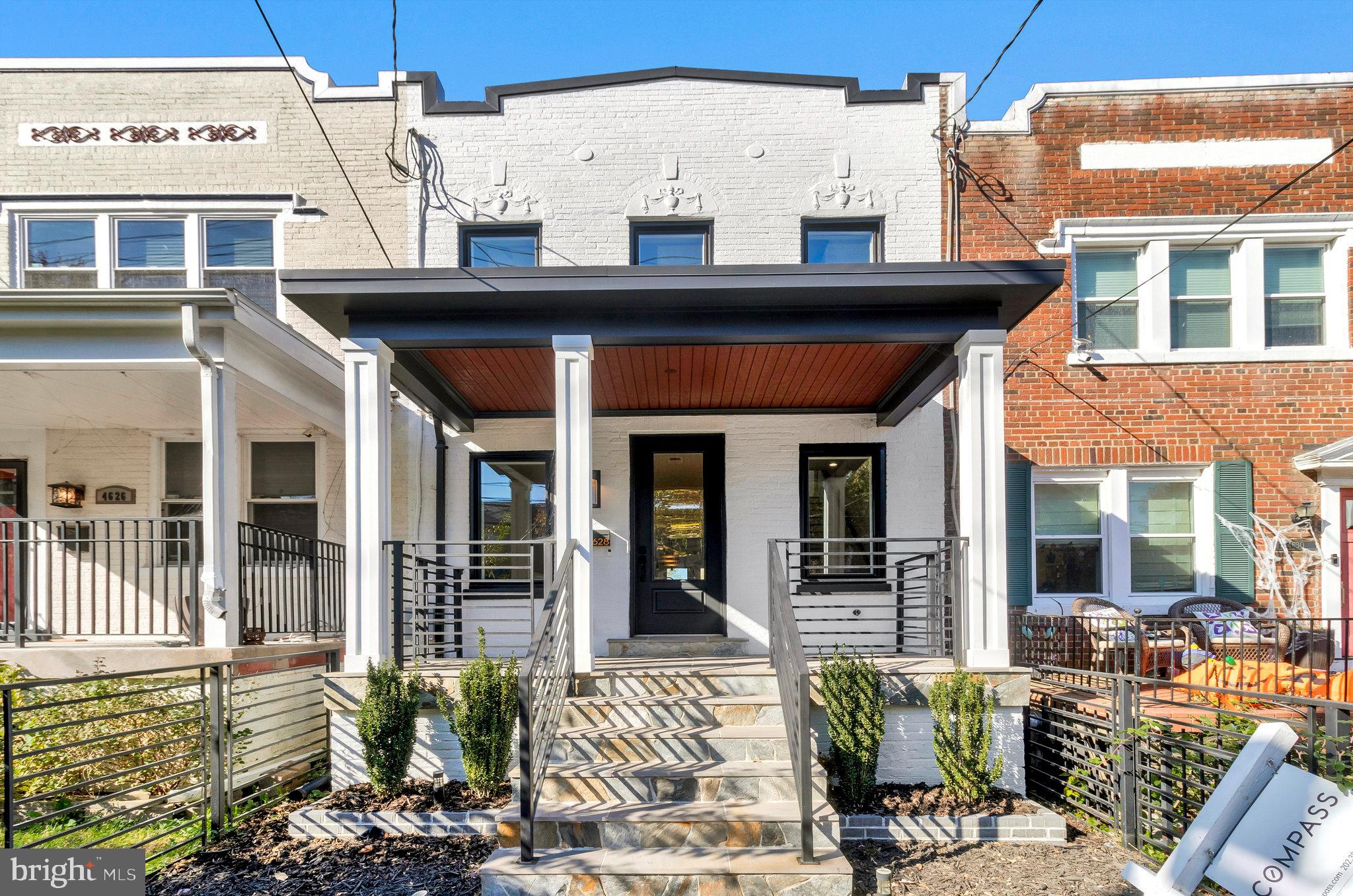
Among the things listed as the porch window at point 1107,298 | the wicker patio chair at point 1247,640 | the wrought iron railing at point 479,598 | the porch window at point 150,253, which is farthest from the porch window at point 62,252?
the wicker patio chair at point 1247,640

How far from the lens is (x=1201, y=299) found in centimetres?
878

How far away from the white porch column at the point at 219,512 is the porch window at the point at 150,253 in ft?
12.1

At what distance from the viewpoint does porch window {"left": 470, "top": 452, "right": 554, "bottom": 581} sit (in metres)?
8.69

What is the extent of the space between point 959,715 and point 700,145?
20.5 feet

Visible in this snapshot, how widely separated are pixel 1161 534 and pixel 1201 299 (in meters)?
2.47

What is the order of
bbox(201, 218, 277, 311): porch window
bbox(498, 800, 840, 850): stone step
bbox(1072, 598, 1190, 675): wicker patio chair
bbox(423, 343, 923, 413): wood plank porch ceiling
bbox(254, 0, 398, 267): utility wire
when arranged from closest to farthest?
bbox(498, 800, 840, 850): stone step
bbox(423, 343, 923, 413): wood plank porch ceiling
bbox(1072, 598, 1190, 675): wicker patio chair
bbox(254, 0, 398, 267): utility wire
bbox(201, 218, 277, 311): porch window

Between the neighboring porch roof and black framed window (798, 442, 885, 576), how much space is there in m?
1.75

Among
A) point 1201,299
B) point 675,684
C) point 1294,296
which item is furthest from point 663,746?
point 1294,296

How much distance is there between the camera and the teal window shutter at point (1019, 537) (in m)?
8.57

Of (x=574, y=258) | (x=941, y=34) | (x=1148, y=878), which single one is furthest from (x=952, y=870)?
(x=941, y=34)

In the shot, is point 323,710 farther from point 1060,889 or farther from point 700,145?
point 700,145

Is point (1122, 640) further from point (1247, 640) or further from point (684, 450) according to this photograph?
point (684, 450)

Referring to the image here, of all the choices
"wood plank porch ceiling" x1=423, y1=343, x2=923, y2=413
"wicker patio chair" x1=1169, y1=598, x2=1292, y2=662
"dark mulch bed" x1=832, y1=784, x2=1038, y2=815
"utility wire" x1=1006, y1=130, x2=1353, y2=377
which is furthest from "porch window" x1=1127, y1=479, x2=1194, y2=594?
"dark mulch bed" x1=832, y1=784, x2=1038, y2=815

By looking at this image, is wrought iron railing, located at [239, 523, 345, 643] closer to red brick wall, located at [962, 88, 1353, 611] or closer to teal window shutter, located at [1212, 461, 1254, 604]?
red brick wall, located at [962, 88, 1353, 611]
